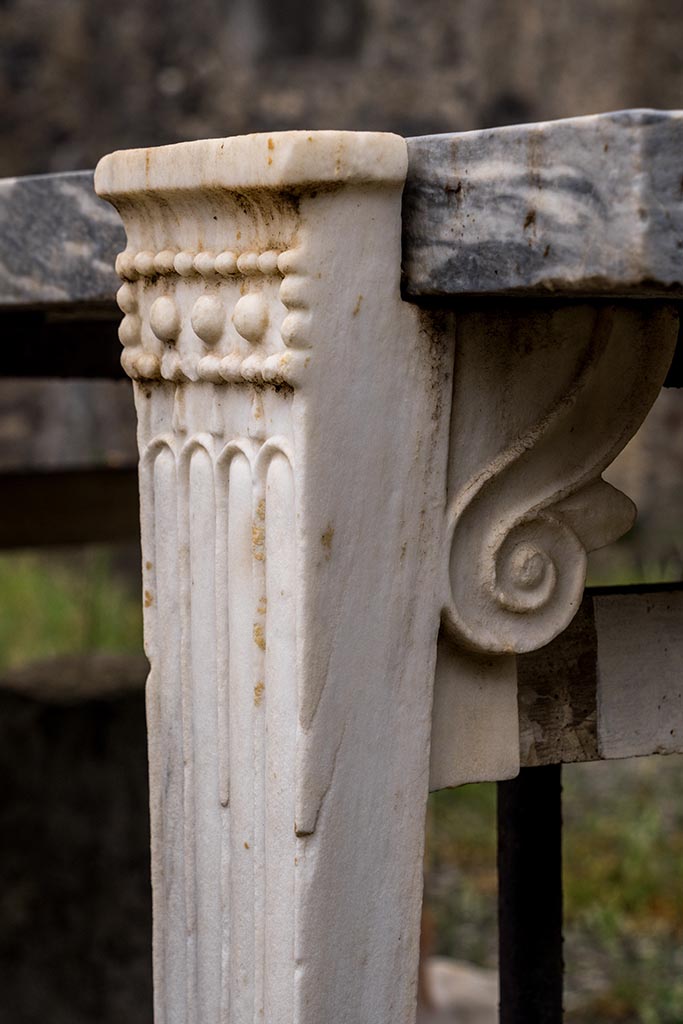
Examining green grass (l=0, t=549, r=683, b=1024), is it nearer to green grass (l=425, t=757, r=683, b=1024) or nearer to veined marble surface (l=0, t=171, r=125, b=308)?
green grass (l=425, t=757, r=683, b=1024)

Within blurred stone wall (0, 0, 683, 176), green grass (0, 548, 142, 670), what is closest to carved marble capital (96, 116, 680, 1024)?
green grass (0, 548, 142, 670)

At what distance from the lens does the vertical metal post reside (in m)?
1.86

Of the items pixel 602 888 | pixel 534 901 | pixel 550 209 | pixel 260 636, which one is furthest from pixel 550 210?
pixel 602 888

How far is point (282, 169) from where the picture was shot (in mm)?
1142

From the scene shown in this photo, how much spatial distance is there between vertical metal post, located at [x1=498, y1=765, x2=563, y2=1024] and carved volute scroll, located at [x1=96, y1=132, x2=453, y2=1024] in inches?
23.4

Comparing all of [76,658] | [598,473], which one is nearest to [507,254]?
[598,473]

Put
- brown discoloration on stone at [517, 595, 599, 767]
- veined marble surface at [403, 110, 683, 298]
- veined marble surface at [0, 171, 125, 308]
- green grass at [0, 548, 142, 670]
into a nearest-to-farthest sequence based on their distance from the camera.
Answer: veined marble surface at [403, 110, 683, 298], brown discoloration on stone at [517, 595, 599, 767], veined marble surface at [0, 171, 125, 308], green grass at [0, 548, 142, 670]

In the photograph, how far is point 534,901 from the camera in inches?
73.3

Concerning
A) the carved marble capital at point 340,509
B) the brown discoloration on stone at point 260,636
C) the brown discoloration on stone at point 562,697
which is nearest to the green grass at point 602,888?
the brown discoloration on stone at point 562,697

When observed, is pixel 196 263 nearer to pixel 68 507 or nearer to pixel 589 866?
pixel 68 507

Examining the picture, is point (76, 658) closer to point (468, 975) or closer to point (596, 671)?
point (468, 975)

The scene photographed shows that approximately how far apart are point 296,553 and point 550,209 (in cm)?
32

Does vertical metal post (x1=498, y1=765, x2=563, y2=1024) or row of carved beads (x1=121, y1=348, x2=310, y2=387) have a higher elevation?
row of carved beads (x1=121, y1=348, x2=310, y2=387)

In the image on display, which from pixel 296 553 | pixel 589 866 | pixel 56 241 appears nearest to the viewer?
pixel 296 553
